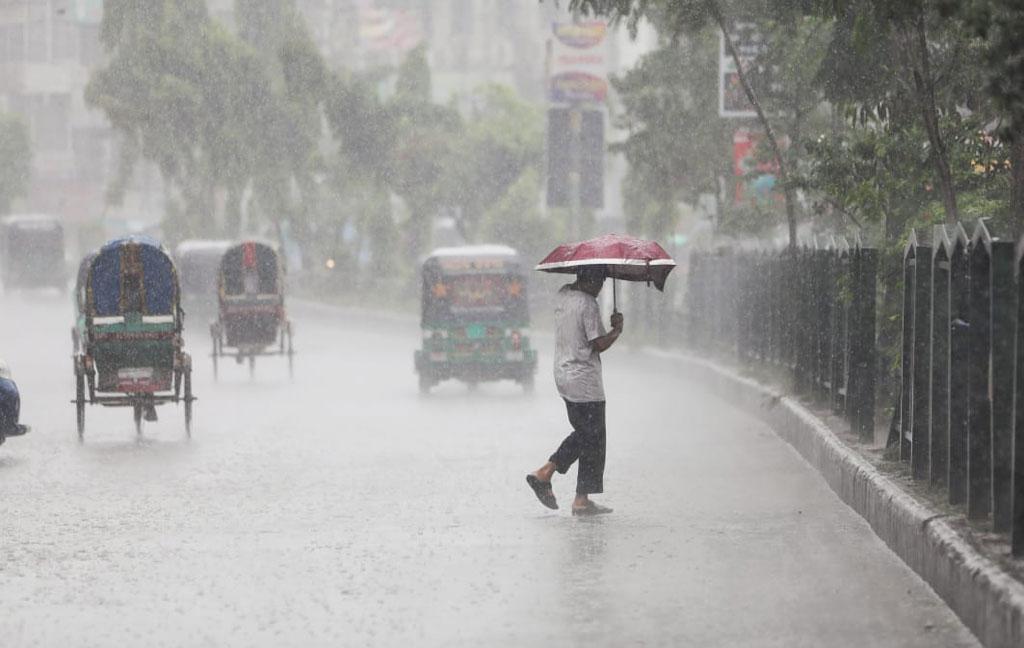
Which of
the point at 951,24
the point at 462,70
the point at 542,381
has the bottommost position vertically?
the point at 542,381

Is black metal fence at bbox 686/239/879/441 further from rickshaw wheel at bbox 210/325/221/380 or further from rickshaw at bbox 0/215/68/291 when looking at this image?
rickshaw at bbox 0/215/68/291

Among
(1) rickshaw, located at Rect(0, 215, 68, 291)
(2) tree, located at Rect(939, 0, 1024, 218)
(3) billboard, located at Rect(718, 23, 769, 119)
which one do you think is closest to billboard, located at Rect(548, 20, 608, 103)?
(3) billboard, located at Rect(718, 23, 769, 119)

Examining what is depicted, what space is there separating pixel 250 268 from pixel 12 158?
57.4 meters

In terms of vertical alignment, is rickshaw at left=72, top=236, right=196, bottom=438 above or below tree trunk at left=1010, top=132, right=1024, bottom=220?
below

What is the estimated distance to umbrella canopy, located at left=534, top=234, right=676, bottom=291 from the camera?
41.4 ft

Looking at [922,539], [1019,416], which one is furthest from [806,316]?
[1019,416]

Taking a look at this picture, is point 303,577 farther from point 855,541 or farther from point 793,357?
point 793,357

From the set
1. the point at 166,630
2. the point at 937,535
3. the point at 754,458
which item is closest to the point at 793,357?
the point at 754,458

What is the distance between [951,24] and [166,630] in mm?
6877

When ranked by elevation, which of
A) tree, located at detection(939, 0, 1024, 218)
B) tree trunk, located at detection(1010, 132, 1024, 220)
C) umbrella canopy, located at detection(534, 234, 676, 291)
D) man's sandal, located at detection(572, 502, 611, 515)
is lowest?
man's sandal, located at detection(572, 502, 611, 515)

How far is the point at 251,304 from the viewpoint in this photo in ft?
96.2

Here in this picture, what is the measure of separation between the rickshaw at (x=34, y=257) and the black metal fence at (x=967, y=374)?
52491 mm

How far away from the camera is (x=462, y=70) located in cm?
10794

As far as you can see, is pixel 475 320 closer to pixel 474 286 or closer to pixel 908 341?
pixel 474 286
